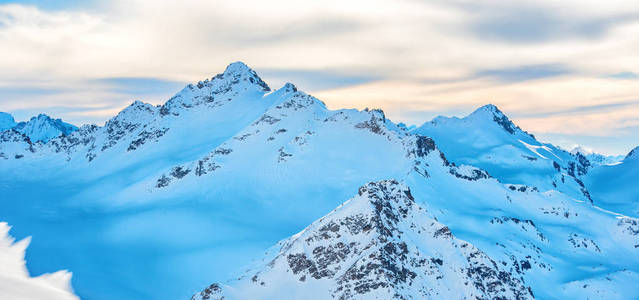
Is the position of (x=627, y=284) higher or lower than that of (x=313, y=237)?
higher

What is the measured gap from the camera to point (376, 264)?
337 feet

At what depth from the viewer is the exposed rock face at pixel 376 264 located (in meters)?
103

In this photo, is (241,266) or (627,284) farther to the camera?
(627,284)

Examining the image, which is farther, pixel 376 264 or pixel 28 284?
pixel 28 284

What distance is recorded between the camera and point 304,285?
10806cm

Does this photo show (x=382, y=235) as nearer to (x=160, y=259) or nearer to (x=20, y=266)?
(x=160, y=259)

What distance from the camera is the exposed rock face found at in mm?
103250

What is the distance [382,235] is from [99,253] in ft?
422

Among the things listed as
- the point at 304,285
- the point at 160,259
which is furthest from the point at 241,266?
the point at 304,285

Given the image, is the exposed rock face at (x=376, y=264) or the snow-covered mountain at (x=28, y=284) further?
the snow-covered mountain at (x=28, y=284)

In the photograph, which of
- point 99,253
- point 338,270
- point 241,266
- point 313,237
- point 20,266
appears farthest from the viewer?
point 99,253

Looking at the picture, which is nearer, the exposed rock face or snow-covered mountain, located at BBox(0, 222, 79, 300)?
the exposed rock face

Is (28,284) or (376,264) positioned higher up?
(376,264)

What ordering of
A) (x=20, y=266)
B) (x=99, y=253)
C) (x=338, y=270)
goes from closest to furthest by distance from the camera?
(x=338, y=270) → (x=20, y=266) → (x=99, y=253)
